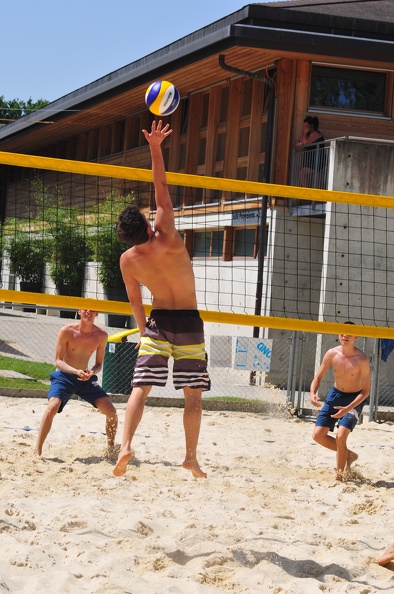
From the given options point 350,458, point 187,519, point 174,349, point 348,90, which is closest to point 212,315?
point 174,349

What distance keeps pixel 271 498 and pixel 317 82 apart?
1126 centimetres

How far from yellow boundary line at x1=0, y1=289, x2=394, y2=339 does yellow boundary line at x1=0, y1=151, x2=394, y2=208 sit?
932 millimetres

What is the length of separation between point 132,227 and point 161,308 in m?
0.62

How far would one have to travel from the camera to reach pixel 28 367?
48.7 ft

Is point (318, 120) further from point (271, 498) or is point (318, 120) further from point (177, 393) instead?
point (271, 498)

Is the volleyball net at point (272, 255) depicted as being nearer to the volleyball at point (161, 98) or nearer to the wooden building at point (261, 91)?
the wooden building at point (261, 91)

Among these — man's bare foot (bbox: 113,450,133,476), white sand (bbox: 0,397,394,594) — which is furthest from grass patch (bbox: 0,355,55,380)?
man's bare foot (bbox: 113,450,133,476)

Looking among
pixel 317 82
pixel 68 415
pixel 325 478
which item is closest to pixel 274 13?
pixel 317 82

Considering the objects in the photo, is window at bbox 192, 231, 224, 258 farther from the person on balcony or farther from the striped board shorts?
the striped board shorts

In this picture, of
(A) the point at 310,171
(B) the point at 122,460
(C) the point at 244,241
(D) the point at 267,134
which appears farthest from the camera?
(C) the point at 244,241

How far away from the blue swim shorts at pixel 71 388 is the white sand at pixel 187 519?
567mm

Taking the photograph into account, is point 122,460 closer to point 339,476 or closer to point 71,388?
point 71,388

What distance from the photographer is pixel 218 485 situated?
25.4 feet

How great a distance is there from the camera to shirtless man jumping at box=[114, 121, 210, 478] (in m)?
5.53
